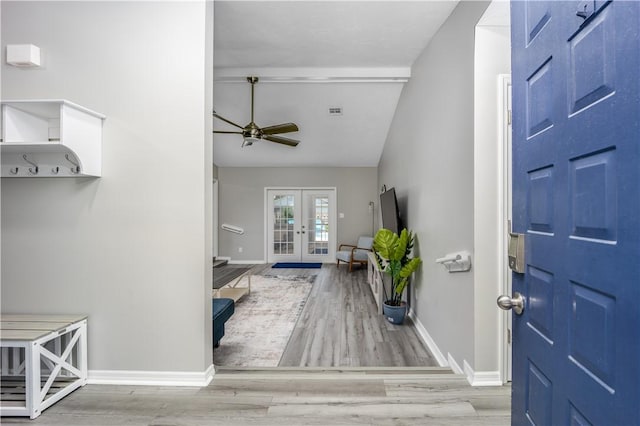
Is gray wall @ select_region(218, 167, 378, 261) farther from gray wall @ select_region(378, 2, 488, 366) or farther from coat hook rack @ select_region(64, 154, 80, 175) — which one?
coat hook rack @ select_region(64, 154, 80, 175)

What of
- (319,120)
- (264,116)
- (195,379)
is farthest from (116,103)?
(319,120)

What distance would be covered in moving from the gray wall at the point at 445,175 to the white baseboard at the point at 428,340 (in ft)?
0.21

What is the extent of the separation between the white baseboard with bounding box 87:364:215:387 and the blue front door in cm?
175

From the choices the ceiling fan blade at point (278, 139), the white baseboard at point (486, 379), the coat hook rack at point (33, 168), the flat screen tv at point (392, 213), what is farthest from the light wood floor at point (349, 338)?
the ceiling fan blade at point (278, 139)

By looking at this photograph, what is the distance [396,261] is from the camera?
354 cm

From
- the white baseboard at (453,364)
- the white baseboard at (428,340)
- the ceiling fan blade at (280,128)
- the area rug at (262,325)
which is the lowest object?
the area rug at (262,325)

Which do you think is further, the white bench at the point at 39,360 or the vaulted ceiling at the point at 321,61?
the vaulted ceiling at the point at 321,61

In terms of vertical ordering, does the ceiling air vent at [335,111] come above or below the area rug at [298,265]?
above

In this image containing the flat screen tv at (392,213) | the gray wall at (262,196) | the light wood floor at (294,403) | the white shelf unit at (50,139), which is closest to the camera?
the light wood floor at (294,403)

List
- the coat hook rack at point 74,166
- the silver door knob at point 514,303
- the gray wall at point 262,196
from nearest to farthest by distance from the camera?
the silver door knob at point 514,303, the coat hook rack at point 74,166, the gray wall at point 262,196

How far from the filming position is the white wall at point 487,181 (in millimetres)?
2084

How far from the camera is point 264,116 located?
548 centimetres

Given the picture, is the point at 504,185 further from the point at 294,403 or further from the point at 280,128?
the point at 280,128

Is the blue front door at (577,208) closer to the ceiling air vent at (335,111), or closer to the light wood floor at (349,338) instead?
the light wood floor at (349,338)
